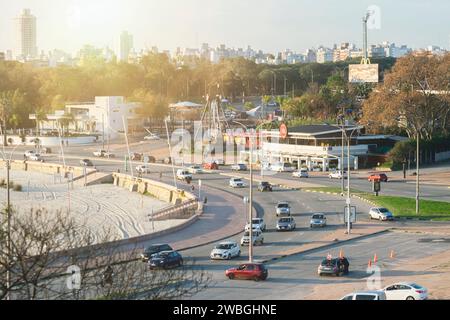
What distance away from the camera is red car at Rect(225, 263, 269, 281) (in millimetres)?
18609

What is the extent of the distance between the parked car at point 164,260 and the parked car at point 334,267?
10.5 feet

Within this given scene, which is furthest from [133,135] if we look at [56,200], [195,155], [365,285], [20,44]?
[20,44]

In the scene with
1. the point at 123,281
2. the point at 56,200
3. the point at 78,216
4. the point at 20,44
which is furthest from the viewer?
the point at 20,44

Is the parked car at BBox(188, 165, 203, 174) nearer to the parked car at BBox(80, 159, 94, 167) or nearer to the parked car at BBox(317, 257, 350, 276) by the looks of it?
the parked car at BBox(80, 159, 94, 167)

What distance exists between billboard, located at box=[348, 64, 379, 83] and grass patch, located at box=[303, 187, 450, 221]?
41.1 m

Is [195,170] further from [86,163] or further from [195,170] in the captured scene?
[86,163]

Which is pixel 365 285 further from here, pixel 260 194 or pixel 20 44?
pixel 20 44

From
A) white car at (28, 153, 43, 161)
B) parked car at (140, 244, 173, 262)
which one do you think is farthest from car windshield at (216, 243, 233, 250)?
white car at (28, 153, 43, 161)

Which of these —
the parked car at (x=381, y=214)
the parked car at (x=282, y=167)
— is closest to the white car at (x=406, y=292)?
the parked car at (x=381, y=214)

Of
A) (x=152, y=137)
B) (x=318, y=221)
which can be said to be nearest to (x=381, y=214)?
(x=318, y=221)

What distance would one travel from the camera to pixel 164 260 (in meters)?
19.2

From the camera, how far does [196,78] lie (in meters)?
107

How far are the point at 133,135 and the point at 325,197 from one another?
3797cm

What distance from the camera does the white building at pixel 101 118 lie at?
7188cm
